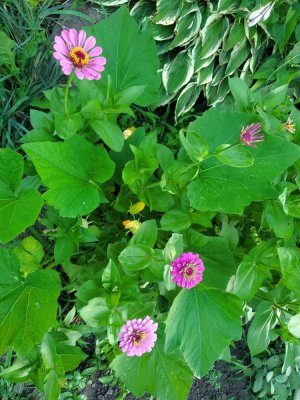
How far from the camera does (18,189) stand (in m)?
1.22

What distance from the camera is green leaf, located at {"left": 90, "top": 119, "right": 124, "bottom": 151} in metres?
1.12

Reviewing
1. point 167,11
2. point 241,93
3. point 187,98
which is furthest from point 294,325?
point 167,11

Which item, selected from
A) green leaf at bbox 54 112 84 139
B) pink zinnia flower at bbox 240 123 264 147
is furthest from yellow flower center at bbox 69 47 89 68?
pink zinnia flower at bbox 240 123 264 147

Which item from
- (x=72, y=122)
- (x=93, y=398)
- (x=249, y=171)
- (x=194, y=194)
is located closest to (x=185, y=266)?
(x=194, y=194)

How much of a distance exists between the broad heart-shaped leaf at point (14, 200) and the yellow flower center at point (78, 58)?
27cm

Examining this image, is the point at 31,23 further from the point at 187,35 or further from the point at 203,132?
the point at 203,132

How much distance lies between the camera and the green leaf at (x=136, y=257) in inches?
42.3

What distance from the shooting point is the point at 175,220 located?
3.96 feet

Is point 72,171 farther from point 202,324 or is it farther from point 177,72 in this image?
point 177,72

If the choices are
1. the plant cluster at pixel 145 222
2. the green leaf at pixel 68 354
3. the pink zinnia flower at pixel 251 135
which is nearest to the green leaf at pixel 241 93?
the plant cluster at pixel 145 222

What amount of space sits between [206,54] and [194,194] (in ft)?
2.72

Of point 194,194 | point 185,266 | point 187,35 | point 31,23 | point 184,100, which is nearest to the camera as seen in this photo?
point 185,266

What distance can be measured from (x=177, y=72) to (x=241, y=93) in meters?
0.66

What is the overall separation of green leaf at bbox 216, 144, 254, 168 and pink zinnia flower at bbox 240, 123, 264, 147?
7 cm
